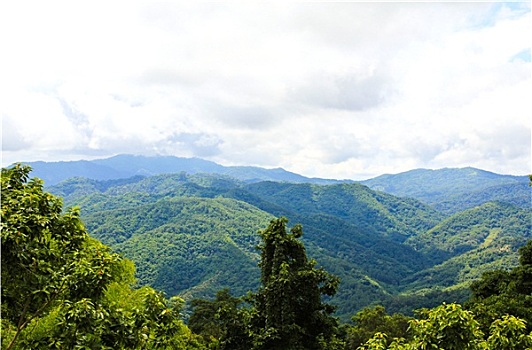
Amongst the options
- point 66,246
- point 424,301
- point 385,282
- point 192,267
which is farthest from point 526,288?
point 385,282

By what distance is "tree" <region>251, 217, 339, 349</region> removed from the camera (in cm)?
1542

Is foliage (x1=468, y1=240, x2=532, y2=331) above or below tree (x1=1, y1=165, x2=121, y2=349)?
below

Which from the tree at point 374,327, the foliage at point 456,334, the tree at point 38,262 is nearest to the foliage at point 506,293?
the foliage at point 456,334

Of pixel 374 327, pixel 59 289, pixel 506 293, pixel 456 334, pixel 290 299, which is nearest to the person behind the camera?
pixel 59 289

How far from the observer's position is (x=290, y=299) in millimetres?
15820

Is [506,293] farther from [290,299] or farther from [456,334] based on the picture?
[456,334]

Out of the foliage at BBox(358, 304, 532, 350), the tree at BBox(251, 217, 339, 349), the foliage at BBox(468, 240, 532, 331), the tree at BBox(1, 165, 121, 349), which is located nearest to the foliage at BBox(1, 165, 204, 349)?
the tree at BBox(1, 165, 121, 349)

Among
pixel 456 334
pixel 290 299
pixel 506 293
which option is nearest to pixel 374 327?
pixel 506 293

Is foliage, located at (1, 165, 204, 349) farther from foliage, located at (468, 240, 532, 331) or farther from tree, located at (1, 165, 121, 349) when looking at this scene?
foliage, located at (468, 240, 532, 331)

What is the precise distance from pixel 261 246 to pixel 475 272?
610 ft

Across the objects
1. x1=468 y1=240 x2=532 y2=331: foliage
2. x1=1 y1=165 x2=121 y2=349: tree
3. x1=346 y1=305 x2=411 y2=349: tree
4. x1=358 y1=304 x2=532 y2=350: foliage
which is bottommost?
x1=346 y1=305 x2=411 y2=349: tree

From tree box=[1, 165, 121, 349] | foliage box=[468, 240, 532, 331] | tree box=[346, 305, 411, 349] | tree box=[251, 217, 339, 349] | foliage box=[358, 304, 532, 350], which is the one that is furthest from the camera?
tree box=[346, 305, 411, 349]

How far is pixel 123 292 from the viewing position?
1110cm

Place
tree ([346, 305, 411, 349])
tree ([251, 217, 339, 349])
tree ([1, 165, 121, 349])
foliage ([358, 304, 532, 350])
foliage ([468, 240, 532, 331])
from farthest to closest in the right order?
1. tree ([346, 305, 411, 349])
2. foliage ([468, 240, 532, 331])
3. tree ([251, 217, 339, 349])
4. foliage ([358, 304, 532, 350])
5. tree ([1, 165, 121, 349])
